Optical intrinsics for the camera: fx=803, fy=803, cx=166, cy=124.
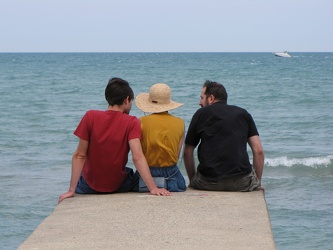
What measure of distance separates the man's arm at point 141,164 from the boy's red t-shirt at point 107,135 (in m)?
0.06

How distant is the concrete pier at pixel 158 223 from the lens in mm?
4801

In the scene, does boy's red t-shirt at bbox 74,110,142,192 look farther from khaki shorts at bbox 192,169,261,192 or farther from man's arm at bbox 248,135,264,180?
man's arm at bbox 248,135,264,180

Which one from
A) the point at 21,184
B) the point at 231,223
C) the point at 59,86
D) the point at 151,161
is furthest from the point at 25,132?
the point at 59,86

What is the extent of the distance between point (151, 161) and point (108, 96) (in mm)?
649

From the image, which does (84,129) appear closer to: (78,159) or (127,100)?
(78,159)

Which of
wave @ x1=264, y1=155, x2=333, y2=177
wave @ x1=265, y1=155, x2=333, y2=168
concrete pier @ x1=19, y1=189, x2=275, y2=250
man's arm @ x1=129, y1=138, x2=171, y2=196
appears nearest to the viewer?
concrete pier @ x1=19, y1=189, x2=275, y2=250

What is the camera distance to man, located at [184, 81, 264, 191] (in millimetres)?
6438

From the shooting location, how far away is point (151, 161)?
6492 mm

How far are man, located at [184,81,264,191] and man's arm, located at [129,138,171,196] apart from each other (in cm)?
43

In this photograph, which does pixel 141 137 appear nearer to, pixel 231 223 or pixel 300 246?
pixel 231 223

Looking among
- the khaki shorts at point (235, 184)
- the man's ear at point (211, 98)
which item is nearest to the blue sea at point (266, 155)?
the khaki shorts at point (235, 184)

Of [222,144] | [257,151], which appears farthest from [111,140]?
[257,151]

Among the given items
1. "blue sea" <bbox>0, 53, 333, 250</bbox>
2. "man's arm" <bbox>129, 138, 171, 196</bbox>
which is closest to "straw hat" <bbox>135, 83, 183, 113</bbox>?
"man's arm" <bbox>129, 138, 171, 196</bbox>

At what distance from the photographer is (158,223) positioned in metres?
5.32
